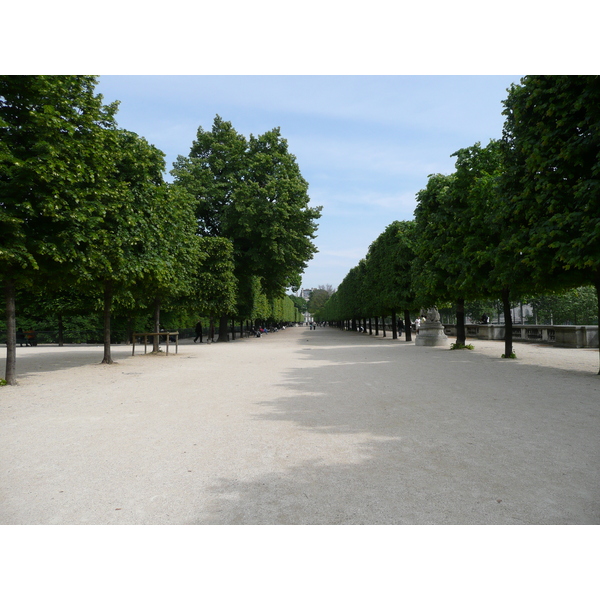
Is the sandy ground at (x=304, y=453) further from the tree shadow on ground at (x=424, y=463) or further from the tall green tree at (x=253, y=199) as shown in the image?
the tall green tree at (x=253, y=199)

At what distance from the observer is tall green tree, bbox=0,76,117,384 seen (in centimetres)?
996

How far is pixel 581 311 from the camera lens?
4516cm

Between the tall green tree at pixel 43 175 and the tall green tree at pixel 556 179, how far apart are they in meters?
11.1

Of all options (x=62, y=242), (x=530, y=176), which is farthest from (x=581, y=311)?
(x=62, y=242)

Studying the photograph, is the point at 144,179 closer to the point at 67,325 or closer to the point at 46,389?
the point at 46,389

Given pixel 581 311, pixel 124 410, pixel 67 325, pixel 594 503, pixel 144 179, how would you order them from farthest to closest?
1. pixel 581 311
2. pixel 67 325
3. pixel 144 179
4. pixel 124 410
5. pixel 594 503

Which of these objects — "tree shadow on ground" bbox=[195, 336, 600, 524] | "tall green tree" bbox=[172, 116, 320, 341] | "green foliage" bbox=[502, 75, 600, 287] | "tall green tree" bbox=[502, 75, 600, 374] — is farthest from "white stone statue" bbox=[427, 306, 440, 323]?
"tree shadow on ground" bbox=[195, 336, 600, 524]

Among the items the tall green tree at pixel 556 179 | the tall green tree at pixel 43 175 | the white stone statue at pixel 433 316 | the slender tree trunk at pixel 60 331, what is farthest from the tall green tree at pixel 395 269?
the slender tree trunk at pixel 60 331

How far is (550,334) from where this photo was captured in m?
25.9

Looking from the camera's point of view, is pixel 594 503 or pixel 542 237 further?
pixel 542 237

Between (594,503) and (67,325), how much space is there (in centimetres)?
3780

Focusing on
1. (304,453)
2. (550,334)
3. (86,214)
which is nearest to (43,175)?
(86,214)

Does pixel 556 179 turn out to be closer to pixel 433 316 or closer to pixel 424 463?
pixel 424 463

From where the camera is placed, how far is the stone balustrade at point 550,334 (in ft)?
71.5
